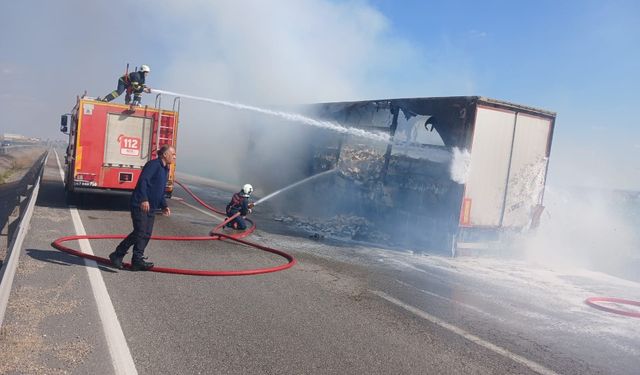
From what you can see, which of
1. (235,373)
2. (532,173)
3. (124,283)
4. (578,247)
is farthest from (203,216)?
(578,247)

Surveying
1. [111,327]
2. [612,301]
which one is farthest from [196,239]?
[612,301]

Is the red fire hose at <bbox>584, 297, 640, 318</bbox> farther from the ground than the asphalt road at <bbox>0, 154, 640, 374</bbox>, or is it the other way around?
the red fire hose at <bbox>584, 297, 640, 318</bbox>

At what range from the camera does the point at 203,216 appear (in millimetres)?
11828

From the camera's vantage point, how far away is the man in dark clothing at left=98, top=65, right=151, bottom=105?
35.5 ft

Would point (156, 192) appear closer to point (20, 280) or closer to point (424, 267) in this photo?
point (20, 280)

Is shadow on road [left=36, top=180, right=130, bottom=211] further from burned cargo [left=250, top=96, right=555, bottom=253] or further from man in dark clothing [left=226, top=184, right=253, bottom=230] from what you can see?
burned cargo [left=250, top=96, right=555, bottom=253]

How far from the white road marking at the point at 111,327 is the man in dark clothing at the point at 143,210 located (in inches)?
15.9

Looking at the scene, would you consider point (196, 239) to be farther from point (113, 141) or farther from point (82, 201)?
point (82, 201)

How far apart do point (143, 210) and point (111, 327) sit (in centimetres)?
206

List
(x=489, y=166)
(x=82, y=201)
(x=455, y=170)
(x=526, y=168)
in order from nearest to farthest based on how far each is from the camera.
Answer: (x=455, y=170)
(x=489, y=166)
(x=526, y=168)
(x=82, y=201)

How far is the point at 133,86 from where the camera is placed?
10.9m

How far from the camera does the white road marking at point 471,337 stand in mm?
4191

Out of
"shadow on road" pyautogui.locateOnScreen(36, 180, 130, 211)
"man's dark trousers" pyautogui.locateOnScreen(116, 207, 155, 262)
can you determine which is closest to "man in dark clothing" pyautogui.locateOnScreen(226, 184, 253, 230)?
"shadow on road" pyautogui.locateOnScreen(36, 180, 130, 211)

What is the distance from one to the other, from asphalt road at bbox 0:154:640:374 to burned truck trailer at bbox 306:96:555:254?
211 centimetres
